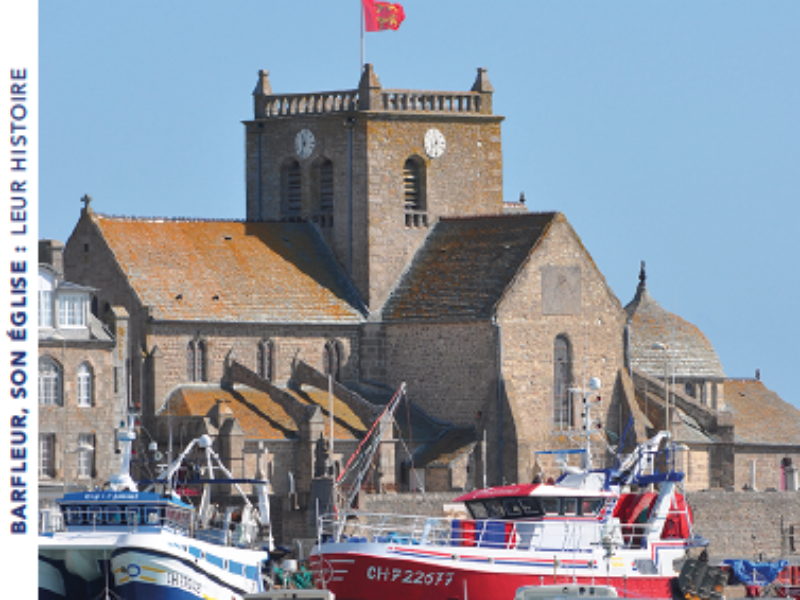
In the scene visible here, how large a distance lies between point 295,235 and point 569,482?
31.4 m

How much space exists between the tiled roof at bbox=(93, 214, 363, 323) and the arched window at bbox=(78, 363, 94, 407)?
4412mm

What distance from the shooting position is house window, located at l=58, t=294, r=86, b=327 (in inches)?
3305

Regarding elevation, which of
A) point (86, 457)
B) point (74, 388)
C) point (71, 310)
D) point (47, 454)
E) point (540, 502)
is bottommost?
point (540, 502)

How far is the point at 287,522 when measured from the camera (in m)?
82.3

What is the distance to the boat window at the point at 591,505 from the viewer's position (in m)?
64.6

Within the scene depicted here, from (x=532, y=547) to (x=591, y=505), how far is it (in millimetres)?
2238

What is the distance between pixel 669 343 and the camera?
347 ft

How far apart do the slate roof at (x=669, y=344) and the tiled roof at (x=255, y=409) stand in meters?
19.9

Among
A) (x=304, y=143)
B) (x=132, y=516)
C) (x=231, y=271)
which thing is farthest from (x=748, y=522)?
(x=132, y=516)

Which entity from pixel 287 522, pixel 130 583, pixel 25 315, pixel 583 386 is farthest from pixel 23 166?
pixel 583 386

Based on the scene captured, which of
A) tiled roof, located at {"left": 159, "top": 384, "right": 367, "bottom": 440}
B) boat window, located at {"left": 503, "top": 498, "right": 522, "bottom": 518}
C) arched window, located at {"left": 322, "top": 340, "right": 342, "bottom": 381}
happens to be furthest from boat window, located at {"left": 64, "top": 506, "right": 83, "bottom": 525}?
arched window, located at {"left": 322, "top": 340, "right": 342, "bottom": 381}

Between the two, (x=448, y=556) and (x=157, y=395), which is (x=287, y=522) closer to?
(x=157, y=395)

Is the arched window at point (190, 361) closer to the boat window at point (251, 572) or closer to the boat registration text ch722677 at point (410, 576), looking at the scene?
the boat window at point (251, 572)

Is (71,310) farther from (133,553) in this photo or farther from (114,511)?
(133,553)
